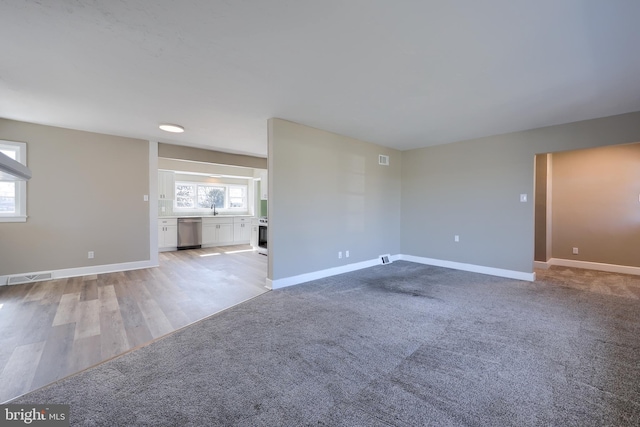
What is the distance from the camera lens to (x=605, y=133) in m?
3.60

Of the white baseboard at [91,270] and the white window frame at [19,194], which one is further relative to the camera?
the white baseboard at [91,270]

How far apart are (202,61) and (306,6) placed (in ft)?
3.66

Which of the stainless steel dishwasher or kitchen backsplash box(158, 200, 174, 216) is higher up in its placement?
kitchen backsplash box(158, 200, 174, 216)

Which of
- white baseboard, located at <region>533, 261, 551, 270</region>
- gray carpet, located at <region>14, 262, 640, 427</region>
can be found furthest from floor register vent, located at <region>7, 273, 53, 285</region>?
white baseboard, located at <region>533, 261, 551, 270</region>

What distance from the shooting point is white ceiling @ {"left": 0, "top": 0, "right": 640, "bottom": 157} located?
66.4 inches

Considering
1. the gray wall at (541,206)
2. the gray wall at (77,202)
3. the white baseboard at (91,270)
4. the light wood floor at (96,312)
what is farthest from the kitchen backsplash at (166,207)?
the gray wall at (541,206)

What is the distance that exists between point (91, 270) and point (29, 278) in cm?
72

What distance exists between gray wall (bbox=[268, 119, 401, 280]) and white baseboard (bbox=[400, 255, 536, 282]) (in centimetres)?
54

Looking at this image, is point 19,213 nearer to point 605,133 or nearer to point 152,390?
point 152,390

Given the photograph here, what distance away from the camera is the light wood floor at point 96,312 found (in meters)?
2.02

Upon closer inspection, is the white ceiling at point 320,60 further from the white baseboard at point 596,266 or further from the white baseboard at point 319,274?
the white baseboard at point 596,266

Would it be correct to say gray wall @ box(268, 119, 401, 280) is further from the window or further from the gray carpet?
the window

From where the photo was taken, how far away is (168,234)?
7.18m

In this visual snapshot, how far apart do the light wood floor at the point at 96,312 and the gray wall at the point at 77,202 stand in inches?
17.0
